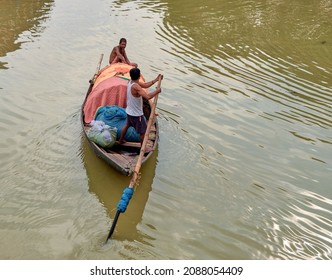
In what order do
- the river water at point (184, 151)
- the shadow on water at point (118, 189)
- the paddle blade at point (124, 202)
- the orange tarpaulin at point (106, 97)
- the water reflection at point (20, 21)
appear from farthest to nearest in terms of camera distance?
the water reflection at point (20, 21)
the orange tarpaulin at point (106, 97)
the shadow on water at point (118, 189)
the river water at point (184, 151)
the paddle blade at point (124, 202)

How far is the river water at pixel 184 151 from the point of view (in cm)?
553

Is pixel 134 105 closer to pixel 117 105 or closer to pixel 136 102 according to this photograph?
pixel 136 102

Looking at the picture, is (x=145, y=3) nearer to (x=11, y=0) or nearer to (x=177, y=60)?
(x=11, y=0)

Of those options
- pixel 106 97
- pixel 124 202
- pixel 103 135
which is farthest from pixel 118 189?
pixel 106 97

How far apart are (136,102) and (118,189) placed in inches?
60.4

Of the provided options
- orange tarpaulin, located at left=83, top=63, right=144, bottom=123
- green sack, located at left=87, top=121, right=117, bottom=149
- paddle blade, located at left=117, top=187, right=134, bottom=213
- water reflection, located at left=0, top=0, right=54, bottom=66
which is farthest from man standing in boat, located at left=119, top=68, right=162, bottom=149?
water reflection, located at left=0, top=0, right=54, bottom=66

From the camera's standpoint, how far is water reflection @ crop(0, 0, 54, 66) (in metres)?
13.8

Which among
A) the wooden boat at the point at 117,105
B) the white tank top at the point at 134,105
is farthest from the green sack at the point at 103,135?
the white tank top at the point at 134,105

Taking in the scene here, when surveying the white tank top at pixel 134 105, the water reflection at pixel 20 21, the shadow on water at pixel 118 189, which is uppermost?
the white tank top at pixel 134 105

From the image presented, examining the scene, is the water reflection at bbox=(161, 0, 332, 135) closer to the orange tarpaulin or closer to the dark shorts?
the orange tarpaulin

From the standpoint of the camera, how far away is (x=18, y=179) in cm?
659

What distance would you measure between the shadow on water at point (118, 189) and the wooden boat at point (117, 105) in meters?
0.36

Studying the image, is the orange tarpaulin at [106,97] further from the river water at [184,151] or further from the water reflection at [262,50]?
the water reflection at [262,50]

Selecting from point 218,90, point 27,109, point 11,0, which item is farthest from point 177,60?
point 11,0
